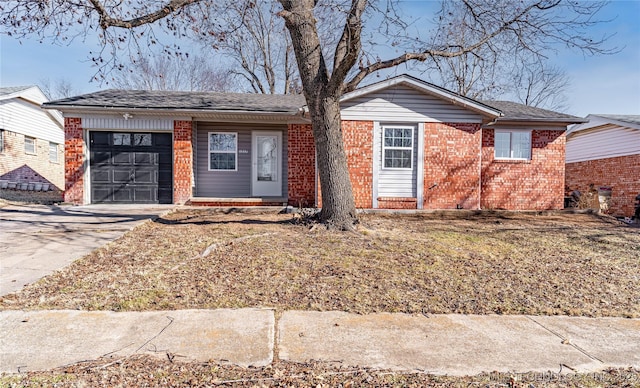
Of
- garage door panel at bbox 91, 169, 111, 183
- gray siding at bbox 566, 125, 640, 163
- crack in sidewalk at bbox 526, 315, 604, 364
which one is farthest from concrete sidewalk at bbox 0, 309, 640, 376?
gray siding at bbox 566, 125, 640, 163

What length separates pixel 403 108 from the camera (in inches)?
416

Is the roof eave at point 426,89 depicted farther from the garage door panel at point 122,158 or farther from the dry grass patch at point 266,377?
the dry grass patch at point 266,377

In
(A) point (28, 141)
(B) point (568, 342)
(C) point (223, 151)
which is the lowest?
(B) point (568, 342)

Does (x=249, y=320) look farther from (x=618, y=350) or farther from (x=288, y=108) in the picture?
(x=288, y=108)

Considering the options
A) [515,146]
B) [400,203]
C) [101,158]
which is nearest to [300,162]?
[400,203]

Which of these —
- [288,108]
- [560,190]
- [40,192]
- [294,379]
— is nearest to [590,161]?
[560,190]

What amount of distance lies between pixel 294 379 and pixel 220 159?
10914 mm

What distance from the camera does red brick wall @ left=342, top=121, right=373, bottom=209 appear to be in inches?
414

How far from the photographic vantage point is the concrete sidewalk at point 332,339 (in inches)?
102

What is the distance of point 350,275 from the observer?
4488 millimetres

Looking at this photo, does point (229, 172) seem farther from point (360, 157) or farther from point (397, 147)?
point (397, 147)

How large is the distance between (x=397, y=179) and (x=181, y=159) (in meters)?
6.94

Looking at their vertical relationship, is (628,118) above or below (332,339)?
above

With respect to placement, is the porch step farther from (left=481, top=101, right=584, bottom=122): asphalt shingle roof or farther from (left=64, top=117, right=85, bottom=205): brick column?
(left=481, top=101, right=584, bottom=122): asphalt shingle roof
